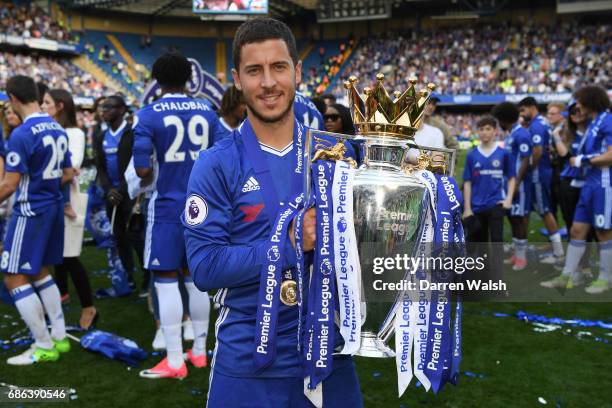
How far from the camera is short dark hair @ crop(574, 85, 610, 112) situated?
5.21 meters

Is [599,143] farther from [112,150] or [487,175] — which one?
[112,150]

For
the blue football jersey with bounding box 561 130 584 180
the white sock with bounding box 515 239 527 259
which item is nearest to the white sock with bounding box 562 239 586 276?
the blue football jersey with bounding box 561 130 584 180

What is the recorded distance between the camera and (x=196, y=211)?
140 cm

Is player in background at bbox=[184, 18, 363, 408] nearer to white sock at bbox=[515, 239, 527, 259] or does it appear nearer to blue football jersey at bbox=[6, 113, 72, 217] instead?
blue football jersey at bbox=[6, 113, 72, 217]

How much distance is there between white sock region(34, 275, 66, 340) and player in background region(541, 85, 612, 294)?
4.46 m

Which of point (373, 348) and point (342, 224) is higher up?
point (342, 224)

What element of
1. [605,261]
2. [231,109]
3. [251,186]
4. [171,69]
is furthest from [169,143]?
[605,261]

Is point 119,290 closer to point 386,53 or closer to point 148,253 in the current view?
point 148,253

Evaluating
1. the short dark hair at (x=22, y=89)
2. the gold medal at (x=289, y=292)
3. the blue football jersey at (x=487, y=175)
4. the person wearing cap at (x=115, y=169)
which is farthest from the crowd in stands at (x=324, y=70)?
the gold medal at (x=289, y=292)

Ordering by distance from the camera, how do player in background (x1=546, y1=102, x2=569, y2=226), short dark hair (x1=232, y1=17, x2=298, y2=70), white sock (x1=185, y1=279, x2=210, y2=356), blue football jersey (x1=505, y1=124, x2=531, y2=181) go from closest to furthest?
short dark hair (x1=232, y1=17, x2=298, y2=70) → white sock (x1=185, y1=279, x2=210, y2=356) → blue football jersey (x1=505, y1=124, x2=531, y2=181) → player in background (x1=546, y1=102, x2=569, y2=226)

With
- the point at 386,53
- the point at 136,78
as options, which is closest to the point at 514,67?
the point at 386,53

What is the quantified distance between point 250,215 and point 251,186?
0.08 m

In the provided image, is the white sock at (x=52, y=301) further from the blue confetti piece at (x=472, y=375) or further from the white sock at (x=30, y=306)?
the blue confetti piece at (x=472, y=375)

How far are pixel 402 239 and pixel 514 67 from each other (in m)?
30.1
